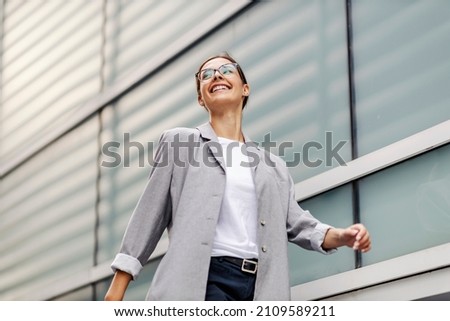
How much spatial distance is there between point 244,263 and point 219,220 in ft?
0.72

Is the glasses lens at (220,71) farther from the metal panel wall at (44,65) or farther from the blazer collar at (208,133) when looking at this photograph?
the metal panel wall at (44,65)

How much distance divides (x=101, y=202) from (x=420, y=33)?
2.32 meters

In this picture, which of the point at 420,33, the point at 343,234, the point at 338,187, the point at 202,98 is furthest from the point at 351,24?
the point at 343,234

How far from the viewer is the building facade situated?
514 cm

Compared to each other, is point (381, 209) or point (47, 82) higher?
point (47, 82)

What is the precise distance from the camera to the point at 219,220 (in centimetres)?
445

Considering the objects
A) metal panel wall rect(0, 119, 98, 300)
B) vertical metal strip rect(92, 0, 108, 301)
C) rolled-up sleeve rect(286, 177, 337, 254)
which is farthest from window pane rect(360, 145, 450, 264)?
metal panel wall rect(0, 119, 98, 300)

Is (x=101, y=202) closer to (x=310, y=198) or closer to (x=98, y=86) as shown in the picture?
(x=98, y=86)

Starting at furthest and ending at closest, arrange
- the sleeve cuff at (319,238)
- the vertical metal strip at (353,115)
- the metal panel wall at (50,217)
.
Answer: the metal panel wall at (50,217), the vertical metal strip at (353,115), the sleeve cuff at (319,238)

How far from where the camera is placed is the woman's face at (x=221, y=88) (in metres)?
4.77

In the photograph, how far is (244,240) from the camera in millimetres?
4391

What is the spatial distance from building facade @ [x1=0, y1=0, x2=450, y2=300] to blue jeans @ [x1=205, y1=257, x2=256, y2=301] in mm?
909

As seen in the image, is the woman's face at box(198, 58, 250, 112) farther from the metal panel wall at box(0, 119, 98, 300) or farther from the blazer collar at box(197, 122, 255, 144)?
the metal panel wall at box(0, 119, 98, 300)

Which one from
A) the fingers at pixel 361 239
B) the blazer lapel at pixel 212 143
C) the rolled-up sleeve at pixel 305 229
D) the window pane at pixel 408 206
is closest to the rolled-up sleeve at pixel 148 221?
the blazer lapel at pixel 212 143
